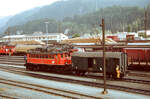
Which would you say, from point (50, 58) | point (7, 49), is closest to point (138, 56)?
point (50, 58)

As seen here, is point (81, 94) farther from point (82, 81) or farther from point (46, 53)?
point (46, 53)

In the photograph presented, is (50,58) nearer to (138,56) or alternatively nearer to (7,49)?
(138,56)

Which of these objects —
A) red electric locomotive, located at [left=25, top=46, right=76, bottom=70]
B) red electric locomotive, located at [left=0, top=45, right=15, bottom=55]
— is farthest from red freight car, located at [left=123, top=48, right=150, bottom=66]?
red electric locomotive, located at [left=0, top=45, right=15, bottom=55]

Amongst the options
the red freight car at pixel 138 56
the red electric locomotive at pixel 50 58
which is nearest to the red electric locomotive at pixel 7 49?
the red electric locomotive at pixel 50 58

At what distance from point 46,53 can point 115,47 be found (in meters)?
10.9

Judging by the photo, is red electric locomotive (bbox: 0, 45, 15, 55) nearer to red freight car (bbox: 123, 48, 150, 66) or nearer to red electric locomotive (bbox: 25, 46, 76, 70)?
red electric locomotive (bbox: 25, 46, 76, 70)

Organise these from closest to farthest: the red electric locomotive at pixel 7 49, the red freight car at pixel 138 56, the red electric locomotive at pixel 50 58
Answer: the red electric locomotive at pixel 50 58, the red freight car at pixel 138 56, the red electric locomotive at pixel 7 49

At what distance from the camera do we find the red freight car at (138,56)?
27672 millimetres

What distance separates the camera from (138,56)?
2844 cm

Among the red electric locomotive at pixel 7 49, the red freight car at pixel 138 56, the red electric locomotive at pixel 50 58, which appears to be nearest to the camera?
the red electric locomotive at pixel 50 58

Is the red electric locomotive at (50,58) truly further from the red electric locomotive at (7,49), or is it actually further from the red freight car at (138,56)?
the red electric locomotive at (7,49)

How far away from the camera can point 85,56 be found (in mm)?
22547

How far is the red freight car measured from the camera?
2767 centimetres

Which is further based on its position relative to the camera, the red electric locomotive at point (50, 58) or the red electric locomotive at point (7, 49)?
the red electric locomotive at point (7, 49)
